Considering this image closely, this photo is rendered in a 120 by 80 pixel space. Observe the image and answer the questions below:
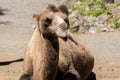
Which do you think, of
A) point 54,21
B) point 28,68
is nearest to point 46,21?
point 54,21

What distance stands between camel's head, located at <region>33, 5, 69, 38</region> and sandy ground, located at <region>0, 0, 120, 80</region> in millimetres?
3920

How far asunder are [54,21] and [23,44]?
8303mm

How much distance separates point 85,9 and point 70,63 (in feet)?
38.6

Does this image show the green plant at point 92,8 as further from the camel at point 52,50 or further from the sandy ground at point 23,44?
the camel at point 52,50

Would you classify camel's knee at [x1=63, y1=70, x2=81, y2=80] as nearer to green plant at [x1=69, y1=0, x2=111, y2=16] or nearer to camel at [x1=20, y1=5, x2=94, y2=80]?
camel at [x1=20, y1=5, x2=94, y2=80]

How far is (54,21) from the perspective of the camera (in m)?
4.71

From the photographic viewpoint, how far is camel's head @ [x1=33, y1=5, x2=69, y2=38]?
4492 mm

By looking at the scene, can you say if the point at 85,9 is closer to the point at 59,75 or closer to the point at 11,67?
the point at 11,67

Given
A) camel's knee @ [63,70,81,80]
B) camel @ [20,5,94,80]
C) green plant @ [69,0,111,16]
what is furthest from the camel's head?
green plant @ [69,0,111,16]

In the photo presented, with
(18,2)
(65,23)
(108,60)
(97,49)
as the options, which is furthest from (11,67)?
(18,2)

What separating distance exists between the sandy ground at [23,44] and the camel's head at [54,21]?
3920mm

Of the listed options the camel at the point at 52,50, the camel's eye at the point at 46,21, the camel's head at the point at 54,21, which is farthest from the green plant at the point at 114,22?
the camel's eye at the point at 46,21

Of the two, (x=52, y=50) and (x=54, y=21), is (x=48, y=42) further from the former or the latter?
(x=54, y=21)

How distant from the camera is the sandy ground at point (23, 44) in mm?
9352
